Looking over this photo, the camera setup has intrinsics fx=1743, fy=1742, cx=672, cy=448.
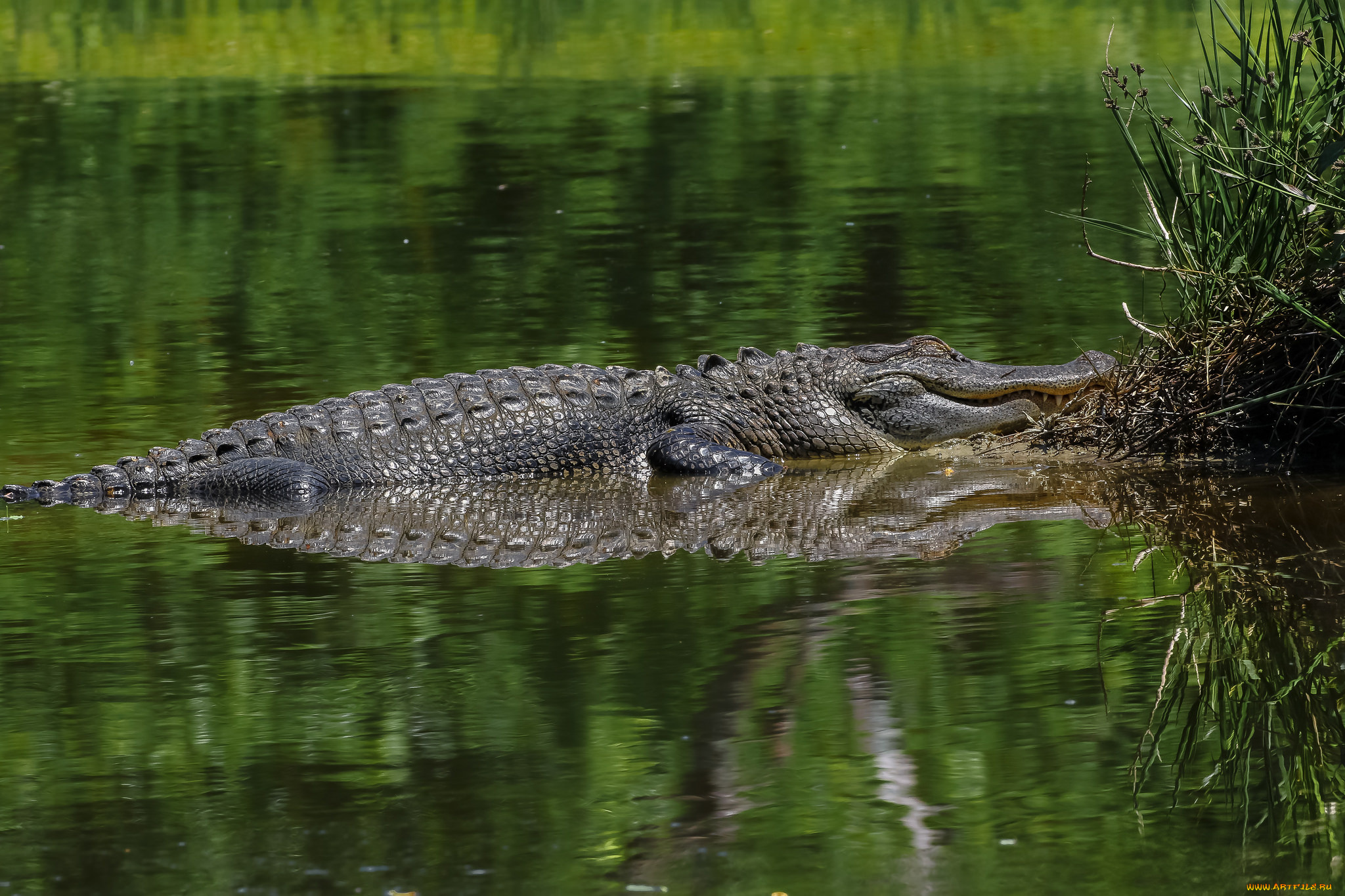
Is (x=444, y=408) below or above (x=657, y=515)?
above

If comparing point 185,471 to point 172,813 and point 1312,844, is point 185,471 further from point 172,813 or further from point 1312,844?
point 1312,844

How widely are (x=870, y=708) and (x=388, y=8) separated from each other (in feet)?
86.2

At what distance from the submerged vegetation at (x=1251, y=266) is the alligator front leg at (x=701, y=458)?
1.68 meters

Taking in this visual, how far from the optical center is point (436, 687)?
487 centimetres

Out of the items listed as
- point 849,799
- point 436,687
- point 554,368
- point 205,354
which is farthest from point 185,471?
point 849,799

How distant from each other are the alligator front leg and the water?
24 centimetres

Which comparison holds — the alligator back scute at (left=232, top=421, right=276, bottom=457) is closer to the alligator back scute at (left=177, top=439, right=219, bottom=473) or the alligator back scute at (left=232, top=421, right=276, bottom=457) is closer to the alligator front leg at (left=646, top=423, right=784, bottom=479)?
the alligator back scute at (left=177, top=439, right=219, bottom=473)

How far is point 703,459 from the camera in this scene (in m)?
8.23

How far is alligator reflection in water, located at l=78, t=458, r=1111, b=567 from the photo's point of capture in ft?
21.4

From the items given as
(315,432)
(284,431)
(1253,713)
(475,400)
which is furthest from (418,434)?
(1253,713)

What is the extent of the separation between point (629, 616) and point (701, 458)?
2.79 metres

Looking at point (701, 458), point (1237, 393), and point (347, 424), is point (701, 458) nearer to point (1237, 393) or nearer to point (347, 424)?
point (347, 424)

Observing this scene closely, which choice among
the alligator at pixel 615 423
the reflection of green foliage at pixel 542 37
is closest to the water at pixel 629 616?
the alligator at pixel 615 423

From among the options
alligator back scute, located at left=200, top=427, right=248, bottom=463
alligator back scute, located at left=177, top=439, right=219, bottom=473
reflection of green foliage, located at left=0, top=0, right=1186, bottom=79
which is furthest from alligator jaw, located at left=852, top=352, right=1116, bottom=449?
reflection of green foliage, located at left=0, top=0, right=1186, bottom=79
